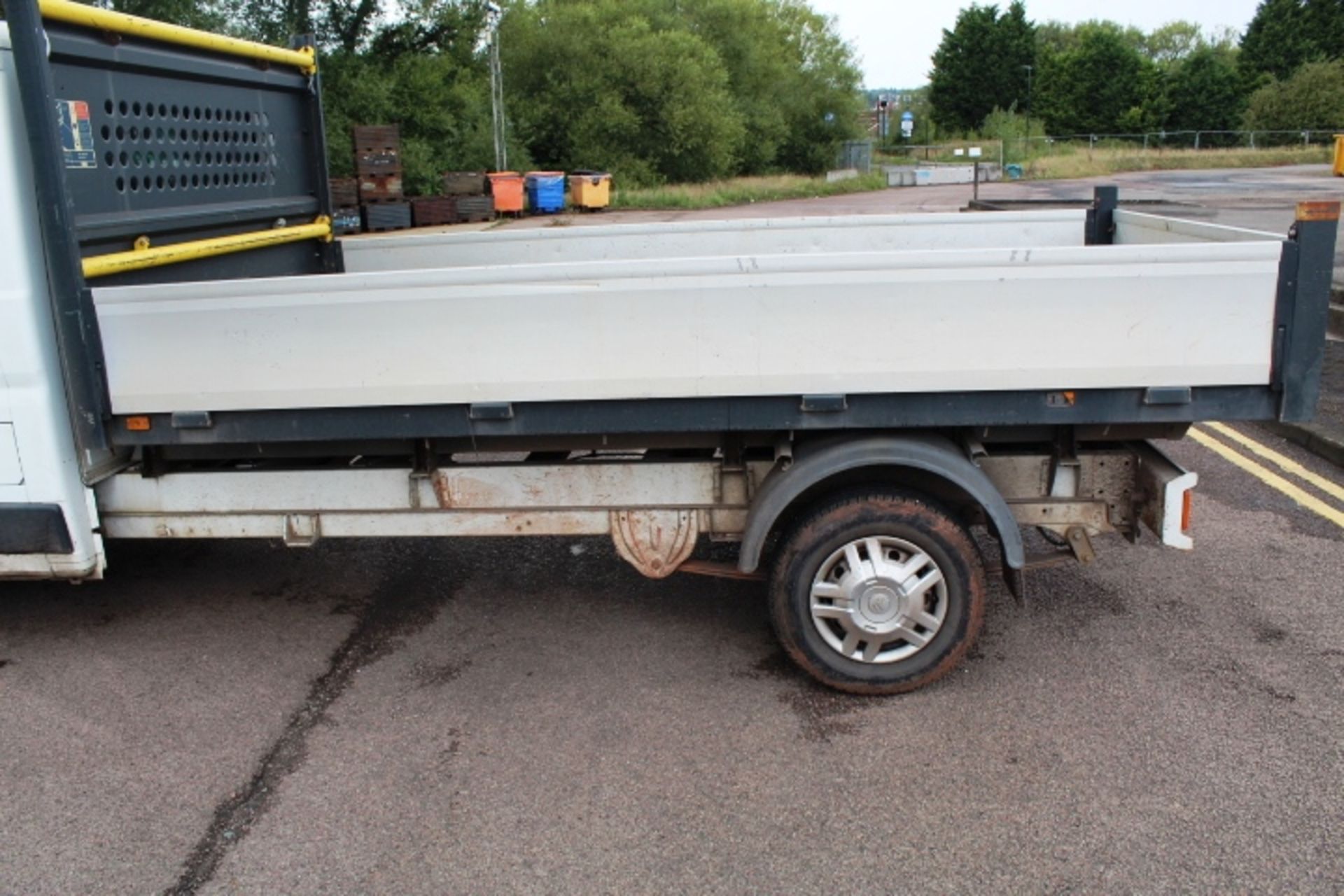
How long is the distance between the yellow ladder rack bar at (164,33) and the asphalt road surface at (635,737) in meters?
2.56

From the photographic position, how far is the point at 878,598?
4293 mm

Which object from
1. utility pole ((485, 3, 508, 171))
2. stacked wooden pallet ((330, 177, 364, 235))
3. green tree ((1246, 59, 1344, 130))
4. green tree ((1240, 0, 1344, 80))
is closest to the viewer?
stacked wooden pallet ((330, 177, 364, 235))

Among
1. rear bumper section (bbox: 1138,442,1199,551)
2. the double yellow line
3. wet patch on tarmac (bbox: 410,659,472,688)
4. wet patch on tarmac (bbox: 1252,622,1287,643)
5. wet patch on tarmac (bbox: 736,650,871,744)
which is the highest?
rear bumper section (bbox: 1138,442,1199,551)

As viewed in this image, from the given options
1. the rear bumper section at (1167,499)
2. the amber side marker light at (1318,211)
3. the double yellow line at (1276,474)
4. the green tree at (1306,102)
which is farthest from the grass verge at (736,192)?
the green tree at (1306,102)

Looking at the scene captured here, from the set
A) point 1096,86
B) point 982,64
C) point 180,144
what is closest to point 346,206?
point 180,144

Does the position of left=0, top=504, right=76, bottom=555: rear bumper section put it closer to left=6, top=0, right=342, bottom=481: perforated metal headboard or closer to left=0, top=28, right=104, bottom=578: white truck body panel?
left=0, top=28, right=104, bottom=578: white truck body panel

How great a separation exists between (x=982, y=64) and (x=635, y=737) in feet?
312

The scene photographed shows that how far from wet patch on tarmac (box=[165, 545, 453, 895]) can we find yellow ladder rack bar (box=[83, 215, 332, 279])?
174 cm

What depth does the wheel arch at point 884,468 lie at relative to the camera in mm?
4184

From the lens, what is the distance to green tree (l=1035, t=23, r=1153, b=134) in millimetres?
82188

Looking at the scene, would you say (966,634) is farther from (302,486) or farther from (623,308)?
Result: (302,486)

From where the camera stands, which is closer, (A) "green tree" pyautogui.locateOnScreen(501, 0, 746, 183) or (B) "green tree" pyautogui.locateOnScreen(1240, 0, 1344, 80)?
(A) "green tree" pyautogui.locateOnScreen(501, 0, 746, 183)

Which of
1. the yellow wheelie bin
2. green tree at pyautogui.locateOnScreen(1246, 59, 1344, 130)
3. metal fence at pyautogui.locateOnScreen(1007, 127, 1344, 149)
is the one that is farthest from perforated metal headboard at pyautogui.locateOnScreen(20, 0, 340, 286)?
green tree at pyautogui.locateOnScreen(1246, 59, 1344, 130)

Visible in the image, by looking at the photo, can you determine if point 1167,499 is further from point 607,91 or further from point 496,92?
point 607,91
